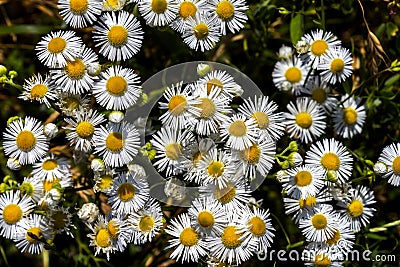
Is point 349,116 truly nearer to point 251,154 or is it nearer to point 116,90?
point 251,154

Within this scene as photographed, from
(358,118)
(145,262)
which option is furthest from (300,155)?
(145,262)

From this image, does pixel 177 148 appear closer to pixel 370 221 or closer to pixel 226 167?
pixel 226 167

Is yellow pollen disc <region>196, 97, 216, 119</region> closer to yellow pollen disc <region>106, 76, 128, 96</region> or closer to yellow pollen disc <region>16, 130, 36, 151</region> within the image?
yellow pollen disc <region>106, 76, 128, 96</region>

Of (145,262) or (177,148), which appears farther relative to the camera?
(145,262)

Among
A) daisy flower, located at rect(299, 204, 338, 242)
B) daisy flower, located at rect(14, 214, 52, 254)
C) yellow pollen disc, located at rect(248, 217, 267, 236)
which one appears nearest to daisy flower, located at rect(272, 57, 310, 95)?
daisy flower, located at rect(299, 204, 338, 242)

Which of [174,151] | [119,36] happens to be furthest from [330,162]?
[119,36]

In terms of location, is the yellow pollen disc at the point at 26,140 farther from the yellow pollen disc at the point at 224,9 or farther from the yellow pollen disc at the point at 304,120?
the yellow pollen disc at the point at 304,120

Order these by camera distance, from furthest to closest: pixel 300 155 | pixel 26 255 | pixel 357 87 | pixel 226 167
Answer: pixel 26 255 < pixel 357 87 < pixel 300 155 < pixel 226 167

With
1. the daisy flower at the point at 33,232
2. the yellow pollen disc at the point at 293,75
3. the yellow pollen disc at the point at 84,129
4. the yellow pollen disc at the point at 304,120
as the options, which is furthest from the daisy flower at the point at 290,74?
the daisy flower at the point at 33,232
